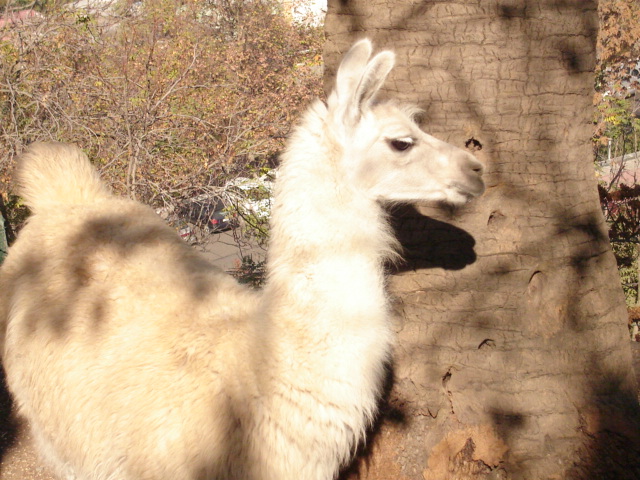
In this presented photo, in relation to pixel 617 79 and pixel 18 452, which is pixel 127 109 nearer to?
pixel 18 452

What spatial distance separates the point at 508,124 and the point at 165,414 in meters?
1.94

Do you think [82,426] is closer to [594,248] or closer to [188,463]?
[188,463]

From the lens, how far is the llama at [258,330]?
2.21 meters

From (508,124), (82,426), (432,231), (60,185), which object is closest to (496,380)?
(432,231)

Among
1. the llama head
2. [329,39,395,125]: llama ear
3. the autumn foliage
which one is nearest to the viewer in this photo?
[329,39,395,125]: llama ear

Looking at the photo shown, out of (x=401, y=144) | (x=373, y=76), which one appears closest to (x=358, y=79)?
(x=373, y=76)

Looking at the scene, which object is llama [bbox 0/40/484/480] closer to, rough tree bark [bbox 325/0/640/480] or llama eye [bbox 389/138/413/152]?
llama eye [bbox 389/138/413/152]

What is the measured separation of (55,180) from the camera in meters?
3.64

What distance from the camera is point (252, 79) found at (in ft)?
26.6

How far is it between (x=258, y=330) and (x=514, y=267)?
1.19m

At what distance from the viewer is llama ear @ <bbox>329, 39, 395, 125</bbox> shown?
2.32 m

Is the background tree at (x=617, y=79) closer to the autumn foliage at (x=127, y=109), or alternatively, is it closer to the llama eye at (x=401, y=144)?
the autumn foliage at (x=127, y=109)

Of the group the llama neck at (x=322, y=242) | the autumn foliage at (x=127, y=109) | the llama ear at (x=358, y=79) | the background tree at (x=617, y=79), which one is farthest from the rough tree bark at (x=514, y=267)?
the background tree at (x=617, y=79)

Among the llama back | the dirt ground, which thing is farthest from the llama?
the dirt ground
